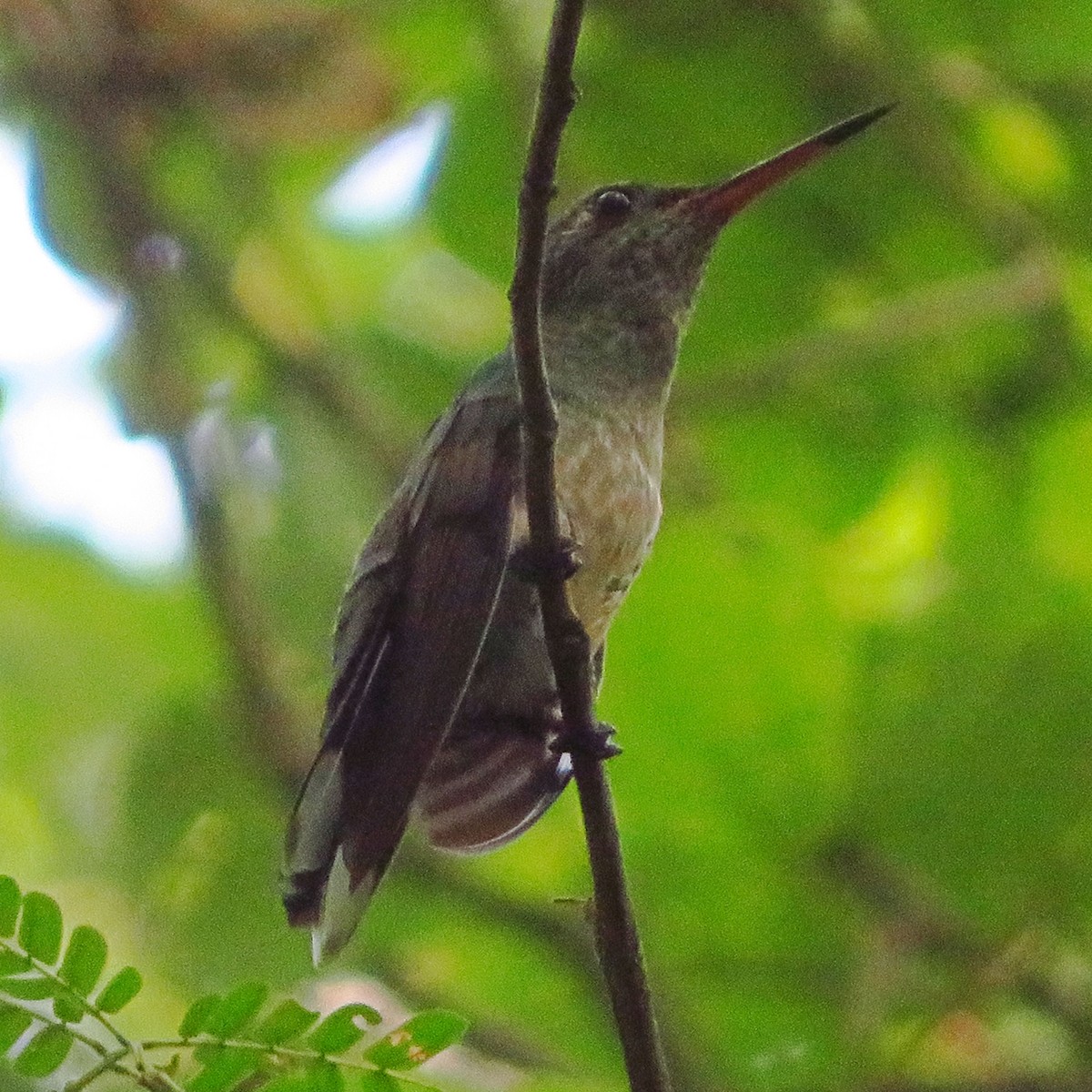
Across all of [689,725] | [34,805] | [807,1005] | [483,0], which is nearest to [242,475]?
[34,805]

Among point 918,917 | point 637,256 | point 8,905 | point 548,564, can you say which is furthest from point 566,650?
point 637,256

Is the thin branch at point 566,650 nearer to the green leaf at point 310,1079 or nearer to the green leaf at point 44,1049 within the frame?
the green leaf at point 310,1079

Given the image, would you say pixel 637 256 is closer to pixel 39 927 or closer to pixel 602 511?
pixel 602 511

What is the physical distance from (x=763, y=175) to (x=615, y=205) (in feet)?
2.24

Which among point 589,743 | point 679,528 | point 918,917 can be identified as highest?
point 679,528

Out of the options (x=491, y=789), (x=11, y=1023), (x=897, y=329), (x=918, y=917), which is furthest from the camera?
(x=897, y=329)

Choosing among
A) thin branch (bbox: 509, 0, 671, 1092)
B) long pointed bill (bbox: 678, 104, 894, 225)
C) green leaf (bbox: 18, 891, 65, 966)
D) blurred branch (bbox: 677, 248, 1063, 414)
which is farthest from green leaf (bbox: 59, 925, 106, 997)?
blurred branch (bbox: 677, 248, 1063, 414)

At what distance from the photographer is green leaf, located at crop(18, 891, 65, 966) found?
87.9 inches

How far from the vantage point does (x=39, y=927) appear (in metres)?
2.24

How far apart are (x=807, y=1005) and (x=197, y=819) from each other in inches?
52.4

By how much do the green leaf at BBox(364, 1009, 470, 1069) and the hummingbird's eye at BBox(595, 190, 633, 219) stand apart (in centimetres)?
234

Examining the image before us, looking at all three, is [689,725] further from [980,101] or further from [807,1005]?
[980,101]

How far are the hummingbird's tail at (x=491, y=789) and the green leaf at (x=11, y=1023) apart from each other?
1.32 meters

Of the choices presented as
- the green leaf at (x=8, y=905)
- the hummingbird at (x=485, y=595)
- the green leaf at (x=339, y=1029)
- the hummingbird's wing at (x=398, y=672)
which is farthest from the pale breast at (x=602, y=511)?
the green leaf at (x=8, y=905)
